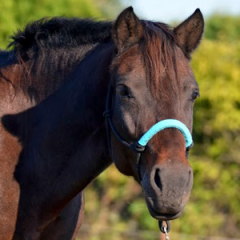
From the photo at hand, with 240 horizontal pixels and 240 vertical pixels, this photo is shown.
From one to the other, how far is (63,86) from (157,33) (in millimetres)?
793

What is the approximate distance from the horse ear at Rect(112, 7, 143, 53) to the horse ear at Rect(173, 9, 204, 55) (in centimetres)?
25

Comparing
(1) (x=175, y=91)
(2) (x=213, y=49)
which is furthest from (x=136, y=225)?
(1) (x=175, y=91)

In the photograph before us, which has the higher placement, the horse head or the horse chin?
the horse head

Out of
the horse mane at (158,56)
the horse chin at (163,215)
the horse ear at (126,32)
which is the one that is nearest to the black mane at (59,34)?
the horse ear at (126,32)

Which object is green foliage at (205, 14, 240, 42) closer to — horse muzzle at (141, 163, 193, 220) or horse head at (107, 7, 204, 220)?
horse head at (107, 7, 204, 220)

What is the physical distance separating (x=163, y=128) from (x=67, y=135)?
2.84 ft

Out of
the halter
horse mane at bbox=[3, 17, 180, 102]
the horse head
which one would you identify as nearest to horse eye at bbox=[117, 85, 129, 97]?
the horse head

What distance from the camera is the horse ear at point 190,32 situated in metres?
3.72

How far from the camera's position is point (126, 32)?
3.65 m

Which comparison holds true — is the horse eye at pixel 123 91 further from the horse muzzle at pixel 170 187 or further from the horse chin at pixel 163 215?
the horse chin at pixel 163 215

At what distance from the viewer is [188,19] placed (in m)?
3.75

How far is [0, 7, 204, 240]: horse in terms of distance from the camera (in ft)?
11.1

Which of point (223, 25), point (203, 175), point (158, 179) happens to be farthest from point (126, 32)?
point (223, 25)

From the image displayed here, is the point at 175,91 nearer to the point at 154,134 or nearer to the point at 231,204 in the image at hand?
the point at 154,134
